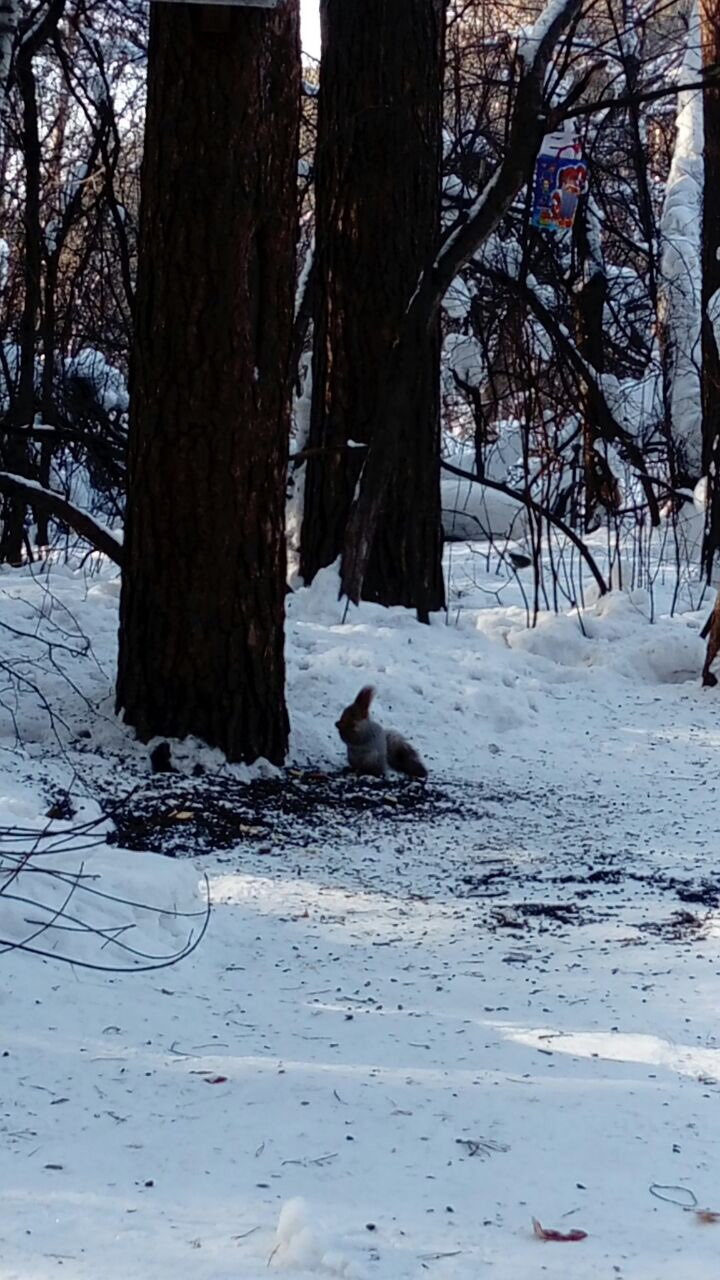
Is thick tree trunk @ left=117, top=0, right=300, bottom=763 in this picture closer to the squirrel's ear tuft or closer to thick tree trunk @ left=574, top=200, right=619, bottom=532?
the squirrel's ear tuft

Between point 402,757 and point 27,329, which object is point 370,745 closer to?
point 402,757

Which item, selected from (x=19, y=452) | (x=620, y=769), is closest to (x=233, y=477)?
(x=620, y=769)

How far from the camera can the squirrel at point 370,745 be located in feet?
18.6

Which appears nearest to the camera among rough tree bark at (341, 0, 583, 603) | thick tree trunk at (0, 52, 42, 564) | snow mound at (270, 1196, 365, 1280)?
snow mound at (270, 1196, 365, 1280)

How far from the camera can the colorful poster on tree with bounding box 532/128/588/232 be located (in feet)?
30.6

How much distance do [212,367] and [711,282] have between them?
28.0 ft

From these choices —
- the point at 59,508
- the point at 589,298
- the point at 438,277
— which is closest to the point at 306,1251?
the point at 59,508

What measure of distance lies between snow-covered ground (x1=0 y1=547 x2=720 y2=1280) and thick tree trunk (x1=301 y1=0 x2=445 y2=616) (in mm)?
1731

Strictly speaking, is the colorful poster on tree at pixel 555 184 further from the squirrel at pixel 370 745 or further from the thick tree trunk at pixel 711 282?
the squirrel at pixel 370 745

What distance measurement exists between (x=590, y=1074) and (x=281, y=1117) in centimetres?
64

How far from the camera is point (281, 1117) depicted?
260cm

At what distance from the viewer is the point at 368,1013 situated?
3.27 metres

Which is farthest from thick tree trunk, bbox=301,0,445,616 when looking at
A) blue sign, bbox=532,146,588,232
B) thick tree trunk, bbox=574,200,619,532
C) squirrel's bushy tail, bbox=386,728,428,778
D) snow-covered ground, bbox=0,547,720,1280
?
thick tree trunk, bbox=574,200,619,532

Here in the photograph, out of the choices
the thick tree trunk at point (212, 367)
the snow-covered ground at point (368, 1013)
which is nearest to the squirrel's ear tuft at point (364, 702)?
the snow-covered ground at point (368, 1013)
